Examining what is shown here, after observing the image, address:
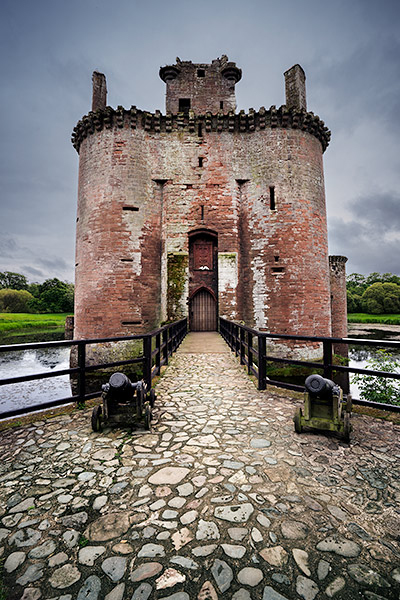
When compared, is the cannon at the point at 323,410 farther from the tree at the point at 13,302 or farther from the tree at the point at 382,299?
the tree at the point at 13,302

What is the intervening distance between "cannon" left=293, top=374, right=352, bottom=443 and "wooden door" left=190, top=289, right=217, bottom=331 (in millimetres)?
11741

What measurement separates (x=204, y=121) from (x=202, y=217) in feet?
16.0

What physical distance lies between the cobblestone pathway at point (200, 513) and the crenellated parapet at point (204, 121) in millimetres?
14319

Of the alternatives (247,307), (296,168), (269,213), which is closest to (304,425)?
(247,307)

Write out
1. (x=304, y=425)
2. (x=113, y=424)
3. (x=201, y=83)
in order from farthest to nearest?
(x=201, y=83) → (x=113, y=424) → (x=304, y=425)

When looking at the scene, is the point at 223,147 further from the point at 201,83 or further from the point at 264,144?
the point at 201,83

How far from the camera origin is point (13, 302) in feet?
154

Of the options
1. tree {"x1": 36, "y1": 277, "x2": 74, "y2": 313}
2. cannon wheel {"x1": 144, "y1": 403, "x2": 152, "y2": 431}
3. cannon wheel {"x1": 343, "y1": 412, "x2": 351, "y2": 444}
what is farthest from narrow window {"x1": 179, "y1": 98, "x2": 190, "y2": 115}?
tree {"x1": 36, "y1": 277, "x2": 74, "y2": 313}

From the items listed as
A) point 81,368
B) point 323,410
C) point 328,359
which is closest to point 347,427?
point 323,410

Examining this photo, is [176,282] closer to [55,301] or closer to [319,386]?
[319,386]

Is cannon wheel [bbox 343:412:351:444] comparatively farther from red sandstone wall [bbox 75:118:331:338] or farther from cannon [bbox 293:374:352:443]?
red sandstone wall [bbox 75:118:331:338]

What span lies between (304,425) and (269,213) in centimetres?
1187

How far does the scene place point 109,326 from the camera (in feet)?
41.7

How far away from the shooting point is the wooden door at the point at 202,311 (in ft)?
49.1
